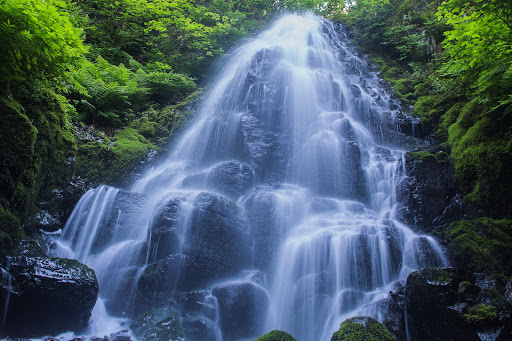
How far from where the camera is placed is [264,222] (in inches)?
308

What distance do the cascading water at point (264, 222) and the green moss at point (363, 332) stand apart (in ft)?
4.29

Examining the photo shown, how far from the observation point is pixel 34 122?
5859 millimetres

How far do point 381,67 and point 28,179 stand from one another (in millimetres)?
15918

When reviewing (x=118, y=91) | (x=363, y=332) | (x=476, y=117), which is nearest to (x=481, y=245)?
(x=363, y=332)

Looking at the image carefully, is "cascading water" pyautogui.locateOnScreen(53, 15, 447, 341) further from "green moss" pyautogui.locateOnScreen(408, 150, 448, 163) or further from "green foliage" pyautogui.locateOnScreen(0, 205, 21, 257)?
"green foliage" pyautogui.locateOnScreen(0, 205, 21, 257)

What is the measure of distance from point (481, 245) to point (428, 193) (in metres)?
2.28

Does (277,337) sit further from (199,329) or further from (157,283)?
(157,283)

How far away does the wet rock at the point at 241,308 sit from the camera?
5.83m

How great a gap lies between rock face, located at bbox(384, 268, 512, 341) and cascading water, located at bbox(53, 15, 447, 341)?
0.61 meters

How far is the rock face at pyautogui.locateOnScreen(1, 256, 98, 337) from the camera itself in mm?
4691

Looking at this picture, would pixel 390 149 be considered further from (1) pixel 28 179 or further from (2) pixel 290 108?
(1) pixel 28 179

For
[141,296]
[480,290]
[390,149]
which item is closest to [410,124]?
[390,149]

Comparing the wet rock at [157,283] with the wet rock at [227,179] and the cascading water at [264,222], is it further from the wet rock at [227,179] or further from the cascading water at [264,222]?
the wet rock at [227,179]

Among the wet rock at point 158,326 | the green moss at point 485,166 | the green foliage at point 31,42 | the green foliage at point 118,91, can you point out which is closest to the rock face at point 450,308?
the green moss at point 485,166
